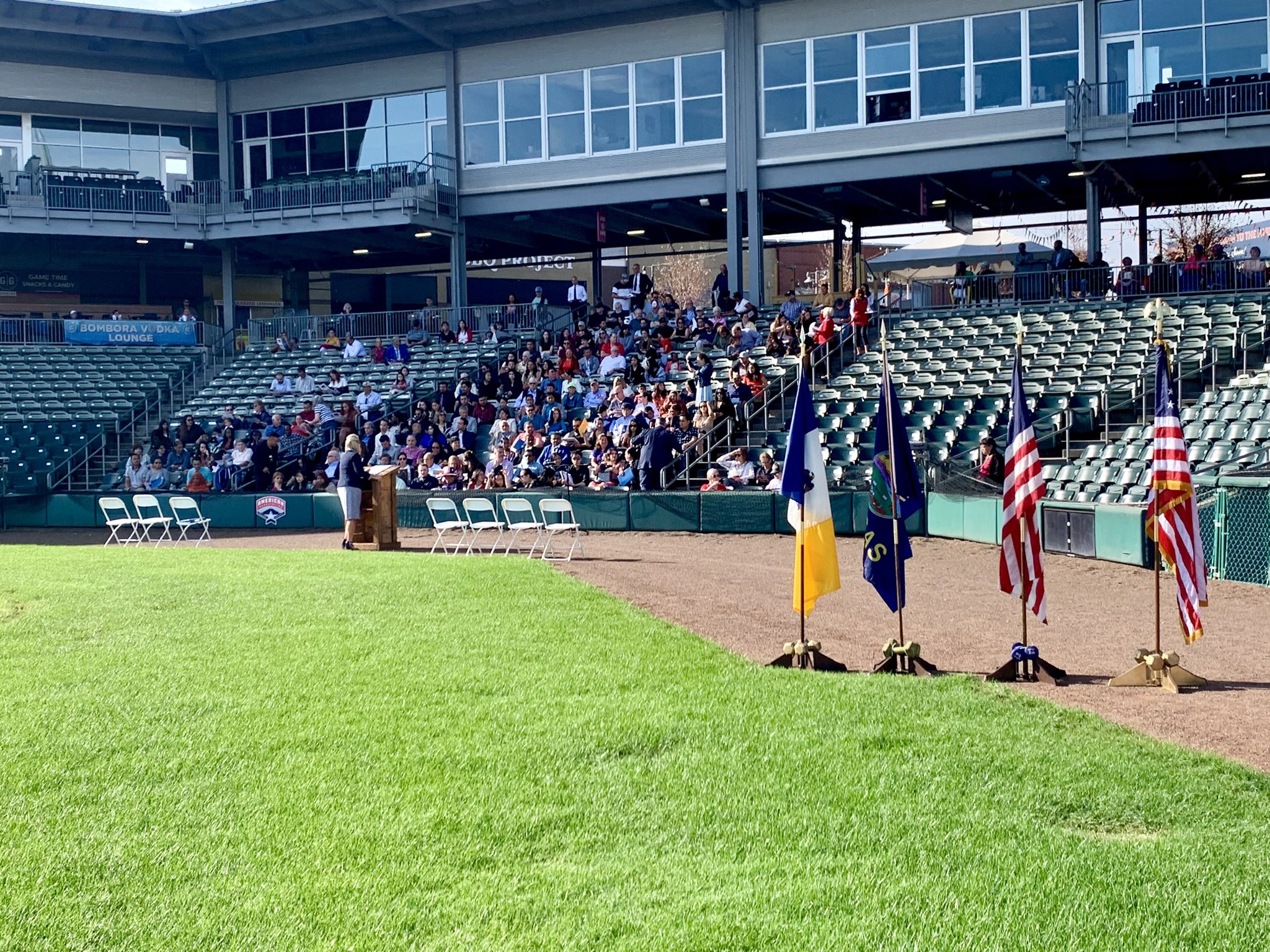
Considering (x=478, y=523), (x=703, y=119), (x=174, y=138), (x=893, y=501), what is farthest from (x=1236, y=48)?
(x=174, y=138)

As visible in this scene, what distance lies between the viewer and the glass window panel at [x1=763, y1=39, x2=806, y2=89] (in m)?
35.0

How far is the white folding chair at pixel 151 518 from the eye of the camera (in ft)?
83.9

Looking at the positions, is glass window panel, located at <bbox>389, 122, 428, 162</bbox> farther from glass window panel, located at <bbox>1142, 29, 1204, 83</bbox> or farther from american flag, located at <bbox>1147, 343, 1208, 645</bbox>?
american flag, located at <bbox>1147, 343, 1208, 645</bbox>

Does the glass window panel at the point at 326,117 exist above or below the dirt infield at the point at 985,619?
above

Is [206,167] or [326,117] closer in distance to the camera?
[326,117]

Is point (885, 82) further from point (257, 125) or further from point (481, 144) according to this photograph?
point (257, 125)

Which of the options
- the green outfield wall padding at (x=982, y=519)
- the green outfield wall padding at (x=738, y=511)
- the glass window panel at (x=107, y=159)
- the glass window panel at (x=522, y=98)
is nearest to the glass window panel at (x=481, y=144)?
the glass window panel at (x=522, y=98)

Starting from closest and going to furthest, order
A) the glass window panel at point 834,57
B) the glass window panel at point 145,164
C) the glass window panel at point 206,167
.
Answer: the glass window panel at point 834,57 → the glass window panel at point 145,164 → the glass window panel at point 206,167

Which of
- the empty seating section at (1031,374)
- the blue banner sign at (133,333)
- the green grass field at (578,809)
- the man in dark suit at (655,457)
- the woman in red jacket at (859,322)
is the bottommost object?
the green grass field at (578,809)

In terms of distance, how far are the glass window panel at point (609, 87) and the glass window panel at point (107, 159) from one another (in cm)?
1585

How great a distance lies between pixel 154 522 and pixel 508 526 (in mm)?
6814

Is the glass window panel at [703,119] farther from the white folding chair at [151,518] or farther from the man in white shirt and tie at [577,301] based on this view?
the white folding chair at [151,518]

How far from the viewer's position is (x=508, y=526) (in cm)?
2389

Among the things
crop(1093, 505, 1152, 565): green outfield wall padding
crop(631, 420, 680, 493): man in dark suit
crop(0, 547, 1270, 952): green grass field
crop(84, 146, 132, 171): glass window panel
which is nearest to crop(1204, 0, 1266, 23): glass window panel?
crop(631, 420, 680, 493): man in dark suit
